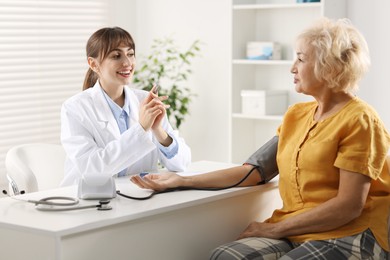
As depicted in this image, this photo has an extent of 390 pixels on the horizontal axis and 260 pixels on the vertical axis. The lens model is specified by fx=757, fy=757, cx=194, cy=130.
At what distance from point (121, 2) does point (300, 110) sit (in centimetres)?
278

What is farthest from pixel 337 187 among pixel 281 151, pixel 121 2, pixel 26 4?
pixel 121 2

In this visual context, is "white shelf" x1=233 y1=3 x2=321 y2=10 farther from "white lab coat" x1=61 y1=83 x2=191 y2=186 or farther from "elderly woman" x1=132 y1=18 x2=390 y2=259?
"elderly woman" x1=132 y1=18 x2=390 y2=259

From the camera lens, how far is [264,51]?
454 cm

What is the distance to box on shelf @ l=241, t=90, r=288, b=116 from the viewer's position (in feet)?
14.8

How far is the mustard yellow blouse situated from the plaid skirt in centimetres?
3

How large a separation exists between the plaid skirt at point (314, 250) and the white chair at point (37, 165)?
1073mm

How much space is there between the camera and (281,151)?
2.63 meters

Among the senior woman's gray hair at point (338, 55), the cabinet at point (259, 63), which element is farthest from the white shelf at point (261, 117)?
the senior woman's gray hair at point (338, 55)

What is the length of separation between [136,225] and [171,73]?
2992mm

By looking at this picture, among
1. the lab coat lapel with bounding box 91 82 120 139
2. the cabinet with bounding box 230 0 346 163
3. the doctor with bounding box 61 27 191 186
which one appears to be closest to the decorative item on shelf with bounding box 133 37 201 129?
the cabinet with bounding box 230 0 346 163

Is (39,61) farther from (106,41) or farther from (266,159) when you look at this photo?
(266,159)

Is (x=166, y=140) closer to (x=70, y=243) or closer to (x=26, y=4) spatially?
(x=70, y=243)

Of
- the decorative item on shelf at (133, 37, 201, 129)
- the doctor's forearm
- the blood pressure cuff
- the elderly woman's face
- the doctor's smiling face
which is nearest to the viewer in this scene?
the elderly woman's face

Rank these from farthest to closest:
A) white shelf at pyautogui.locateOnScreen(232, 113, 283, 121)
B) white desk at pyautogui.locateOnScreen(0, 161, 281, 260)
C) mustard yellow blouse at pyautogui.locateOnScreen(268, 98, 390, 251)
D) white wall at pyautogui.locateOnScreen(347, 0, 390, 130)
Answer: white shelf at pyautogui.locateOnScreen(232, 113, 283, 121) → white wall at pyautogui.locateOnScreen(347, 0, 390, 130) → mustard yellow blouse at pyautogui.locateOnScreen(268, 98, 390, 251) → white desk at pyautogui.locateOnScreen(0, 161, 281, 260)
